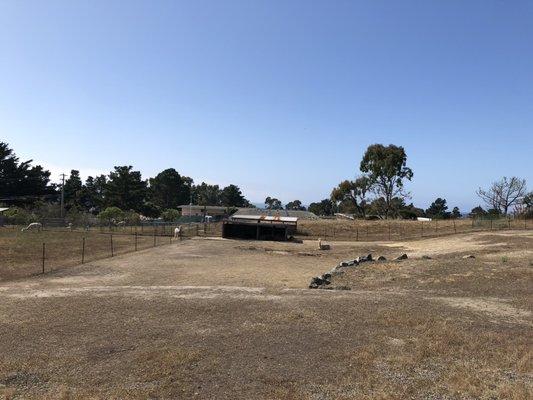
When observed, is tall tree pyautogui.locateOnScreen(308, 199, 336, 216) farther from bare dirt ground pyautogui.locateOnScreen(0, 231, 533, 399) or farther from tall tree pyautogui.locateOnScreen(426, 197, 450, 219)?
bare dirt ground pyautogui.locateOnScreen(0, 231, 533, 399)

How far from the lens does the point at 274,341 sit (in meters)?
9.22

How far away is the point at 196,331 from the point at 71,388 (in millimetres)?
3227

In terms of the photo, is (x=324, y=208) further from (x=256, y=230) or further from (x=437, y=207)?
(x=256, y=230)

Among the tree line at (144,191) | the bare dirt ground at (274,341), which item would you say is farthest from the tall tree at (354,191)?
the bare dirt ground at (274,341)

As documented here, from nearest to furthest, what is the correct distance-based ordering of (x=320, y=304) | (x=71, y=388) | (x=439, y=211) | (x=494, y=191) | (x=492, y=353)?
(x=71, y=388), (x=492, y=353), (x=320, y=304), (x=494, y=191), (x=439, y=211)

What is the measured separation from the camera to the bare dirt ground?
23.2ft

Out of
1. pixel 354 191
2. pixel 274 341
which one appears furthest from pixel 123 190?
pixel 274 341

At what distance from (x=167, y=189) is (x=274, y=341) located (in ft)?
397

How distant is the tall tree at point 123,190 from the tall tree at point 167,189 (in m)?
32.6

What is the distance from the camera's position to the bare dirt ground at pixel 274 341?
708 cm

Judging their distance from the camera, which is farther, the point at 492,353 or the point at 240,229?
the point at 240,229

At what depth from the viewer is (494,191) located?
7631 cm

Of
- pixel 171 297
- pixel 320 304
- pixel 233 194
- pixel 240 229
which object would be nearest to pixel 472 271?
pixel 320 304

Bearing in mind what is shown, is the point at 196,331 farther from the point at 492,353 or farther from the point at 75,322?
the point at 492,353
